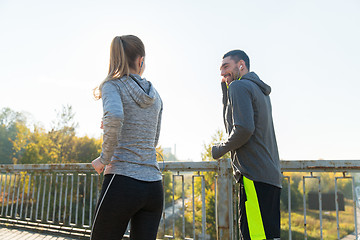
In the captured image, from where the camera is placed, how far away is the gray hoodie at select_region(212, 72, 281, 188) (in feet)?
6.31

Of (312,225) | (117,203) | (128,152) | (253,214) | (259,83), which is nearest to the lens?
(117,203)

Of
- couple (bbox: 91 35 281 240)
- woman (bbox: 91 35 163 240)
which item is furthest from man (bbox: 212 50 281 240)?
woman (bbox: 91 35 163 240)

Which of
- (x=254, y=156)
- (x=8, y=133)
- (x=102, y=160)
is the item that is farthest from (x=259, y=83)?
(x=8, y=133)

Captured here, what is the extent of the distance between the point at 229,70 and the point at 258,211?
1203 mm

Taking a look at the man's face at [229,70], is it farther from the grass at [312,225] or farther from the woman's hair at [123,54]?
the grass at [312,225]

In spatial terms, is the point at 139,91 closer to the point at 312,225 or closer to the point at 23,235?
the point at 23,235

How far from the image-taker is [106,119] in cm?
147

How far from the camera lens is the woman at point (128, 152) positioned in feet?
4.80

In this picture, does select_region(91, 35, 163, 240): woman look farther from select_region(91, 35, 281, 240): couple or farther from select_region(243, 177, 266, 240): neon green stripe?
select_region(243, 177, 266, 240): neon green stripe

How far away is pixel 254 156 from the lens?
197 centimetres

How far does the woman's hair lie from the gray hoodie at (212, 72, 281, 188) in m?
0.79

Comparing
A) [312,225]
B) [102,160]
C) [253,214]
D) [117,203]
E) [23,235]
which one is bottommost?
[312,225]

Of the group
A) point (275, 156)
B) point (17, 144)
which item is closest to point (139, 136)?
point (275, 156)

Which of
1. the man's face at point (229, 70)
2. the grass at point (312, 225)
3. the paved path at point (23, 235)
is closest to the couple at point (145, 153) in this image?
A: the man's face at point (229, 70)
